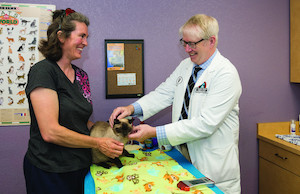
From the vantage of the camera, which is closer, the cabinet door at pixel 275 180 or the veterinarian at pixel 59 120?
the veterinarian at pixel 59 120

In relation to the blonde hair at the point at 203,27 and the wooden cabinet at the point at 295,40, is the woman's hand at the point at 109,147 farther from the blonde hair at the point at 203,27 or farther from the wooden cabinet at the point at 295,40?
the wooden cabinet at the point at 295,40

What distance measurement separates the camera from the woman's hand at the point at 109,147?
132cm

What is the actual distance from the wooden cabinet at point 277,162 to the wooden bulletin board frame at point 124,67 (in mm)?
1360

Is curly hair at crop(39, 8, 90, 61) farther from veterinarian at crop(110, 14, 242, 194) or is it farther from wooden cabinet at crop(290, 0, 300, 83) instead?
wooden cabinet at crop(290, 0, 300, 83)

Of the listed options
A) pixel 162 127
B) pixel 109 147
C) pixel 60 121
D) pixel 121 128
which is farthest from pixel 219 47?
pixel 60 121

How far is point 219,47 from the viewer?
7.77 ft

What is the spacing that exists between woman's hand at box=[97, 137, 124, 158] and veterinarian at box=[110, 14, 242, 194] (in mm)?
127

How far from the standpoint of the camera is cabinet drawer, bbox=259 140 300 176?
2078 millimetres

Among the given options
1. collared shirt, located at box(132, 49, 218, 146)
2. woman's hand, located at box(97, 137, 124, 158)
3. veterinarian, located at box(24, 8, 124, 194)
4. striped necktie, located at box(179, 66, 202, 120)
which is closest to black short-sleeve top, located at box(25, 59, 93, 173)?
veterinarian, located at box(24, 8, 124, 194)

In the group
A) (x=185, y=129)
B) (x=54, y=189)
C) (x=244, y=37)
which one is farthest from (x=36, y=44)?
(x=244, y=37)

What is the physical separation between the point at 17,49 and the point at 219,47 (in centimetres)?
180

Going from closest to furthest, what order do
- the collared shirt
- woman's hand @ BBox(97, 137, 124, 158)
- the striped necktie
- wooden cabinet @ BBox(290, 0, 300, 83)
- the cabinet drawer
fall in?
1. woman's hand @ BBox(97, 137, 124, 158)
2. the collared shirt
3. the striped necktie
4. the cabinet drawer
5. wooden cabinet @ BBox(290, 0, 300, 83)

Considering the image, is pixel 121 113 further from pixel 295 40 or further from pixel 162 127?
pixel 295 40

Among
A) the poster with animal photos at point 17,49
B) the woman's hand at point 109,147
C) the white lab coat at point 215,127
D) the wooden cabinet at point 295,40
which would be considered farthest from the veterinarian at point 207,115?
the wooden cabinet at point 295,40
